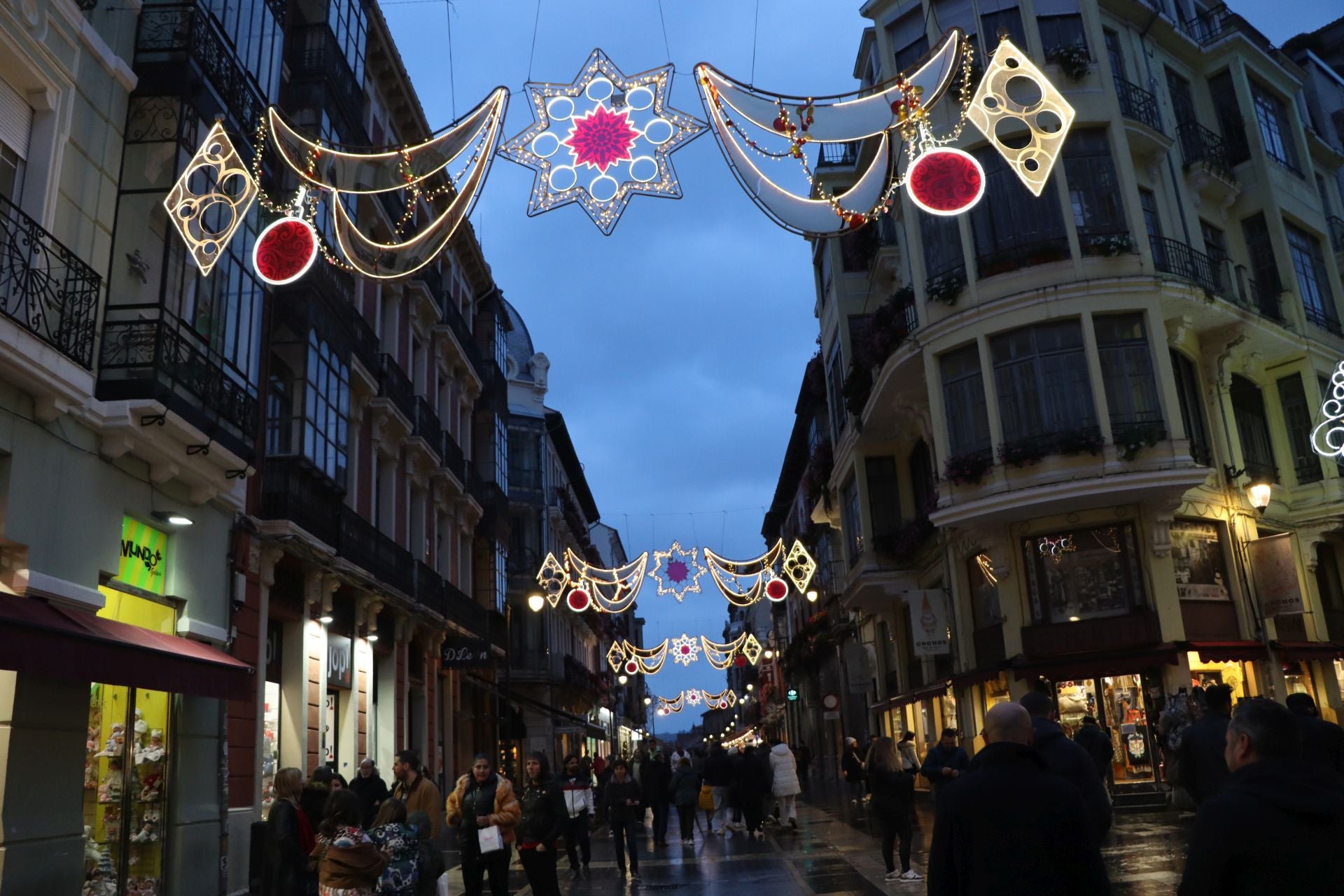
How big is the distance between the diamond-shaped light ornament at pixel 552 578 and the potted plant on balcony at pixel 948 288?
13.8m

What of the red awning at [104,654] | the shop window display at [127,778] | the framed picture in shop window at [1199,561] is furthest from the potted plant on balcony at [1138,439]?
the shop window display at [127,778]

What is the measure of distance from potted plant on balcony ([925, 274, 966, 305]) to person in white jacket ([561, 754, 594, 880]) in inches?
488

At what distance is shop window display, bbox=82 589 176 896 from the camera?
11680 mm

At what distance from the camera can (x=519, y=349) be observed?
56.8 m

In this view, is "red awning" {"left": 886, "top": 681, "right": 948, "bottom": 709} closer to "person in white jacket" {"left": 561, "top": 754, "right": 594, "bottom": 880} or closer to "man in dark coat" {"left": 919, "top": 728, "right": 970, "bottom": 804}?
"person in white jacket" {"left": 561, "top": 754, "right": 594, "bottom": 880}

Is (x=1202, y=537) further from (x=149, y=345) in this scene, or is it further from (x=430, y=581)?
(x=149, y=345)

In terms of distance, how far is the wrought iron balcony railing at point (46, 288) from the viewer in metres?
10.3

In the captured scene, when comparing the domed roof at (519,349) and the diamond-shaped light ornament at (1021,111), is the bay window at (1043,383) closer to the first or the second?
the diamond-shaped light ornament at (1021,111)

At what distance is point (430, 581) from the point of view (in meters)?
26.8

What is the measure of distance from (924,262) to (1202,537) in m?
8.00

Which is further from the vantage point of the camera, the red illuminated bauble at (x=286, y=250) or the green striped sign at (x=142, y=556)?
the green striped sign at (x=142, y=556)

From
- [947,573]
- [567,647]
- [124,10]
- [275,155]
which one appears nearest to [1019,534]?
[947,573]

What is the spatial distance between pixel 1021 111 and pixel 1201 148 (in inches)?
684

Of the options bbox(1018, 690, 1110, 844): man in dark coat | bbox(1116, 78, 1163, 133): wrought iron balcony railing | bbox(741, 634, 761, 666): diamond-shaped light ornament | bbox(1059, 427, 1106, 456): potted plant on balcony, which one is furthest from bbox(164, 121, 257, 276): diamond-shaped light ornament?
bbox(741, 634, 761, 666): diamond-shaped light ornament
